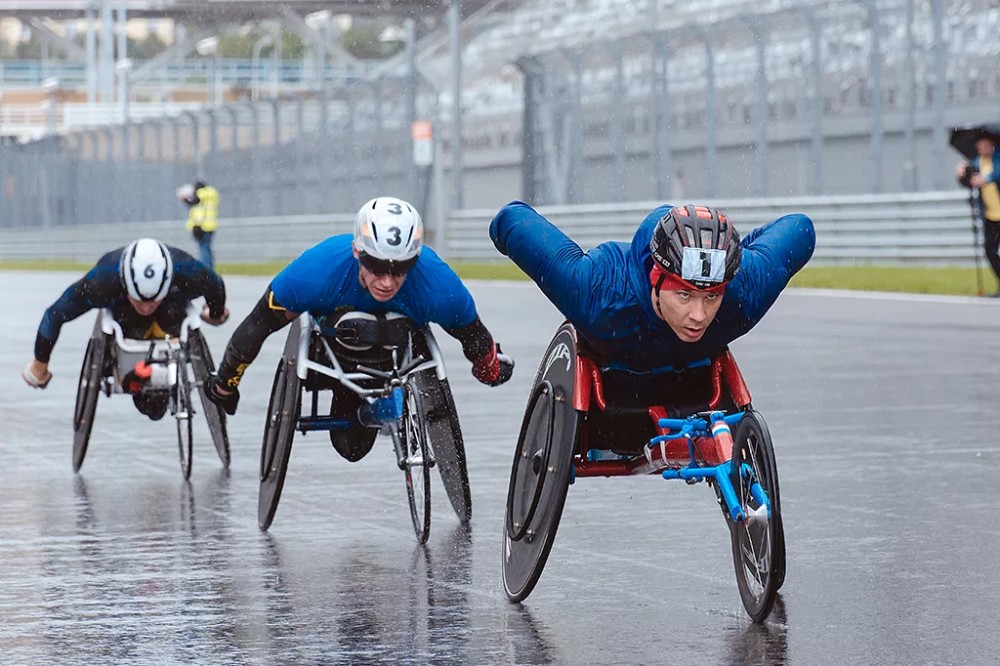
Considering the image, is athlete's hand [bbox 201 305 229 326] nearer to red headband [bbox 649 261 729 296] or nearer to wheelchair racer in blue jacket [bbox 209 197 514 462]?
wheelchair racer in blue jacket [bbox 209 197 514 462]

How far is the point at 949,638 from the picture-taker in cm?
674

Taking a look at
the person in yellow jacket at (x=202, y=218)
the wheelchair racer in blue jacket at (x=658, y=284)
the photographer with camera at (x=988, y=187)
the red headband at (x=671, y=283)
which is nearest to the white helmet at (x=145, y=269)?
the wheelchair racer in blue jacket at (x=658, y=284)

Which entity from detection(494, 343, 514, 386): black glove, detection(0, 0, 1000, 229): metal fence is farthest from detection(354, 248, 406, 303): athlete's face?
detection(0, 0, 1000, 229): metal fence

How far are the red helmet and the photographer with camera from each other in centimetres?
1765

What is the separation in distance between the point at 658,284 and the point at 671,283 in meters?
0.05

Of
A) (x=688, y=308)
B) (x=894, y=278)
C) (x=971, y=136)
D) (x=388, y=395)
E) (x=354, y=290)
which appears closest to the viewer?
(x=688, y=308)

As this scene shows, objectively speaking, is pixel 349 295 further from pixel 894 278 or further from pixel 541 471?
pixel 894 278

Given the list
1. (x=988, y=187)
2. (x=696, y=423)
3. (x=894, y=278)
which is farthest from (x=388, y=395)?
(x=894, y=278)

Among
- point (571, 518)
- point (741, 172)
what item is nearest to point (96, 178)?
point (741, 172)

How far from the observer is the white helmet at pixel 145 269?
1133 cm

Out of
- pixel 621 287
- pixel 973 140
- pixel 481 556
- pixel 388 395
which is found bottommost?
pixel 481 556

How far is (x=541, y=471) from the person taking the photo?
7230mm

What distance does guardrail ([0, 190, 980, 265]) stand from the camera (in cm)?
2888

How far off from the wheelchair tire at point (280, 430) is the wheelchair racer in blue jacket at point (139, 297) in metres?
2.06
